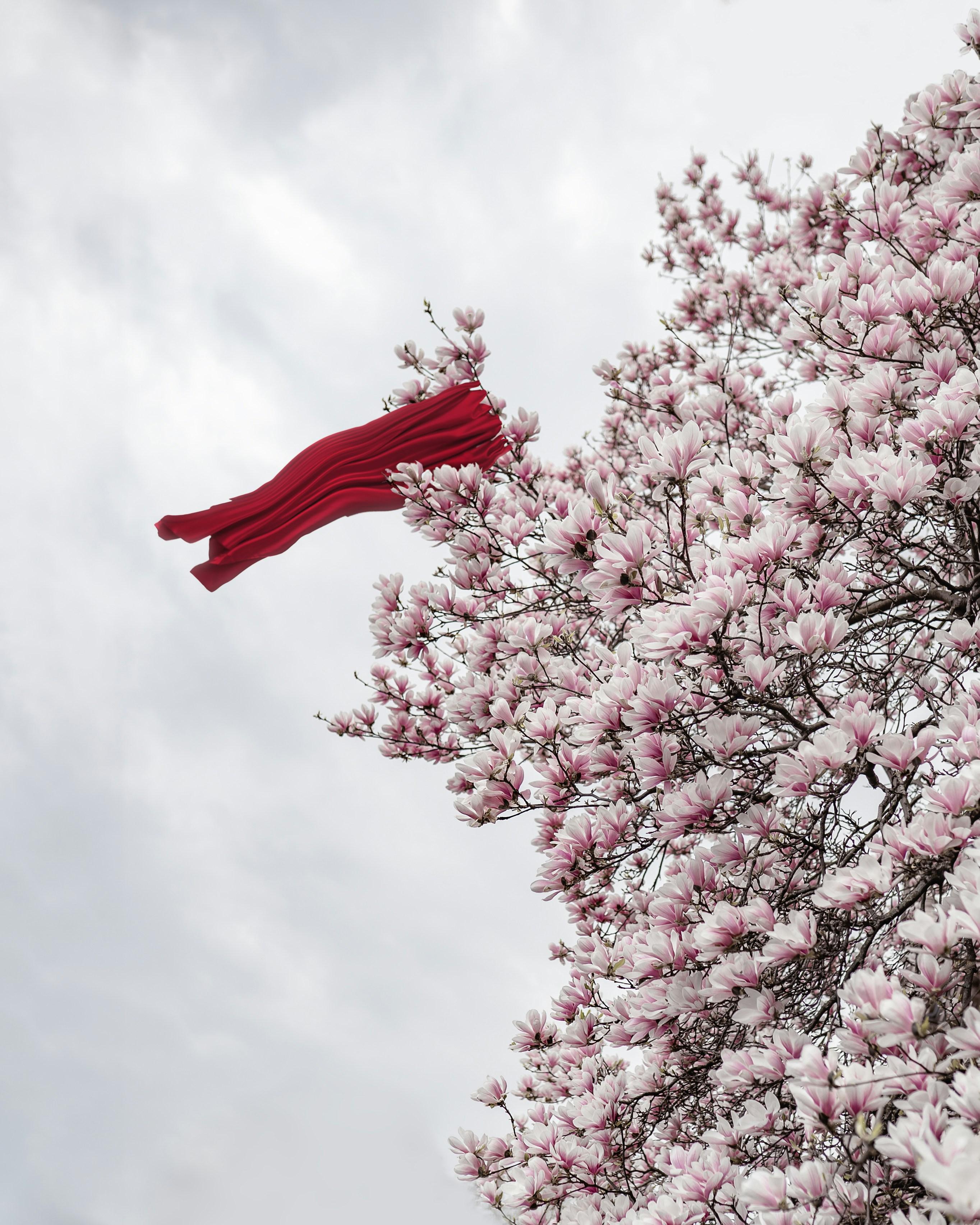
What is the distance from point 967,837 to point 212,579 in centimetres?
507

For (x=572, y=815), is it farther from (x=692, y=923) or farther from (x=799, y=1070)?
(x=799, y=1070)

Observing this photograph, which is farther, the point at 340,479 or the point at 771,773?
the point at 340,479

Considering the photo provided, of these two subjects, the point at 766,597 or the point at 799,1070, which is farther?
the point at 766,597

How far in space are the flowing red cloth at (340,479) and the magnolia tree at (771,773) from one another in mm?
809

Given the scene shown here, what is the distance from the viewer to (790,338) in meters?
3.95

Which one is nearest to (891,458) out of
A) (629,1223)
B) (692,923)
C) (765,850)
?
(765,850)

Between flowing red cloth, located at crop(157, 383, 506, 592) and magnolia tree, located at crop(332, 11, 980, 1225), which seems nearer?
magnolia tree, located at crop(332, 11, 980, 1225)

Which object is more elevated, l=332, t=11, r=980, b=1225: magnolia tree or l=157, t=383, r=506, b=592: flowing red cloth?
l=157, t=383, r=506, b=592: flowing red cloth

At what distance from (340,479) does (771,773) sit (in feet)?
12.5

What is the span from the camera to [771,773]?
3.00 meters

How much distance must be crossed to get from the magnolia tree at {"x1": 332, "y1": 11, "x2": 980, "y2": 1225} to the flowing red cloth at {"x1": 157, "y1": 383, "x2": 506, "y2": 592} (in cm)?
81

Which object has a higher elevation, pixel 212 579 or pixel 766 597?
pixel 212 579

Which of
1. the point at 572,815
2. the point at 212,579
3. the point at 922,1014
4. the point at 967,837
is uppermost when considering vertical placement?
the point at 212,579

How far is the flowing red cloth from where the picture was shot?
5.43 meters
